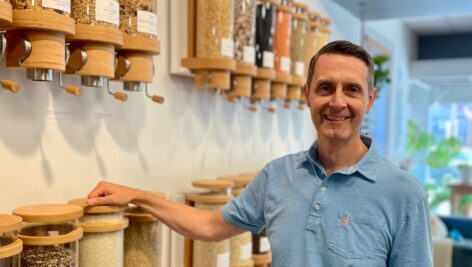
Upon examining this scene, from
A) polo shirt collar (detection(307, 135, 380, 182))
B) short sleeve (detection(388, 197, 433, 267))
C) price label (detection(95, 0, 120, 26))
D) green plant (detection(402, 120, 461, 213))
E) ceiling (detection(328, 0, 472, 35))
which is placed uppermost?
ceiling (detection(328, 0, 472, 35))

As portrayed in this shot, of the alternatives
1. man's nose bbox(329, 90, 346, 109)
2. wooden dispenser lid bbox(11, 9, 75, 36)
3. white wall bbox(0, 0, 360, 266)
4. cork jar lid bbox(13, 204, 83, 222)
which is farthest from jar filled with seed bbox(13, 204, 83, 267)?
man's nose bbox(329, 90, 346, 109)

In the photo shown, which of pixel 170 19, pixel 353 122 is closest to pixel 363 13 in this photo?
pixel 170 19

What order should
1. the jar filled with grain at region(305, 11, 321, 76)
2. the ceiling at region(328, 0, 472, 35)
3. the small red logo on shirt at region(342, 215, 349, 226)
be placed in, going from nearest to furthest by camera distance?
the small red logo on shirt at region(342, 215, 349, 226) → the jar filled with grain at region(305, 11, 321, 76) → the ceiling at region(328, 0, 472, 35)

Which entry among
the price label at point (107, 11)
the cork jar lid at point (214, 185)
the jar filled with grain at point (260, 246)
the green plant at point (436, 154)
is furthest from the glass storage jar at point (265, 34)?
the green plant at point (436, 154)

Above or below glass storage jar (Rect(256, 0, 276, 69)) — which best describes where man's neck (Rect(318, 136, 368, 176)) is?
below

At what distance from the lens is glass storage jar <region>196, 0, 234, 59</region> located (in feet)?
5.07

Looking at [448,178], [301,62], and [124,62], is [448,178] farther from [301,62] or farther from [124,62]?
[124,62]

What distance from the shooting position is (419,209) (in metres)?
1.04

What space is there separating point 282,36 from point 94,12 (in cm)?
95

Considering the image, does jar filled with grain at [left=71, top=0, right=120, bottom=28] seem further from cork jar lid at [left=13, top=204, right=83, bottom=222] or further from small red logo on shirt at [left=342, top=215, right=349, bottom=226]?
small red logo on shirt at [left=342, top=215, right=349, bottom=226]

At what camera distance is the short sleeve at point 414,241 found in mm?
1019

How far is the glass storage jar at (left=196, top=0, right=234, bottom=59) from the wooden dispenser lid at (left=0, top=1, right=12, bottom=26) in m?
0.75

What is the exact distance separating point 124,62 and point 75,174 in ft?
1.04

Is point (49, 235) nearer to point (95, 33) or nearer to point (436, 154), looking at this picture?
point (95, 33)
